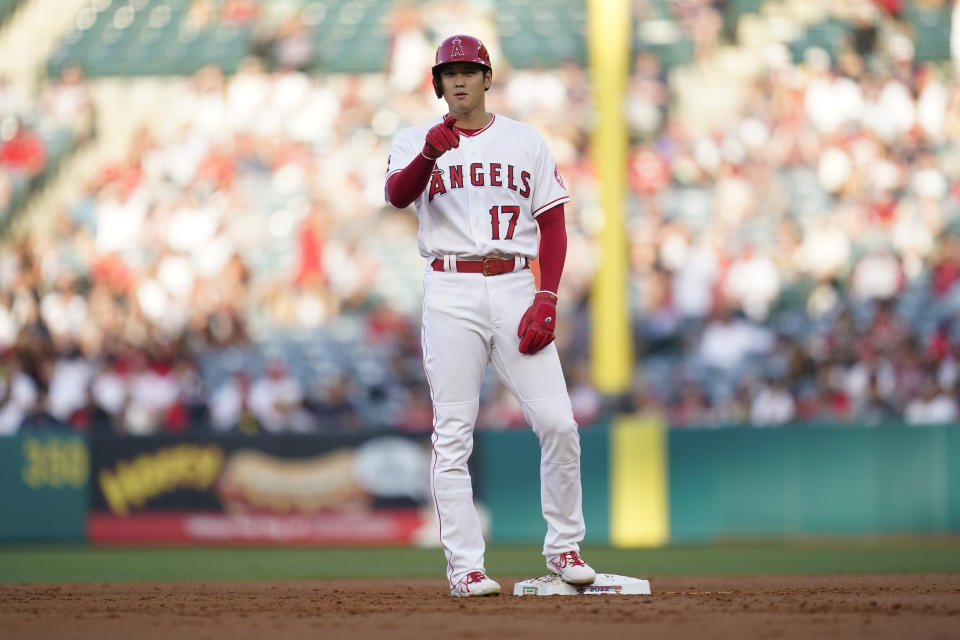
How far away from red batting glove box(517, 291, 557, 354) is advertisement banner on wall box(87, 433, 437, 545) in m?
5.68

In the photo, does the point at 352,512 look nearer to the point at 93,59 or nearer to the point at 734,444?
the point at 734,444

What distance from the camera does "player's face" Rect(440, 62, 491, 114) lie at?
532 cm

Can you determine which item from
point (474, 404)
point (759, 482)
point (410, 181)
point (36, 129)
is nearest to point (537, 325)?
point (474, 404)

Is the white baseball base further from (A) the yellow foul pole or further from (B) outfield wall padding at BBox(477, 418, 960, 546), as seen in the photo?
(A) the yellow foul pole

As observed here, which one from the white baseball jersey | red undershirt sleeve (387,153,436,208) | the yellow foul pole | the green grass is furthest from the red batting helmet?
the yellow foul pole

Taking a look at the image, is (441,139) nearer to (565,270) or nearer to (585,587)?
(585,587)

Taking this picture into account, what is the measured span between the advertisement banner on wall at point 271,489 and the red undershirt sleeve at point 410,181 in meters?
5.74

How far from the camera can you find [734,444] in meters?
10.7

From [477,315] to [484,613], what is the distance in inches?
46.6

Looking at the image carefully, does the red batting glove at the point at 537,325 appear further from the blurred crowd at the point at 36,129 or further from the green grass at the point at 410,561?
the blurred crowd at the point at 36,129

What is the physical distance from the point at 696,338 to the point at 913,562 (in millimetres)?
4923

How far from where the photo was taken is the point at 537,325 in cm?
521

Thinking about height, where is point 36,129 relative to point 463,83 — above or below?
above

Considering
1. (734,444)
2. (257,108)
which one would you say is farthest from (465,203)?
(257,108)
